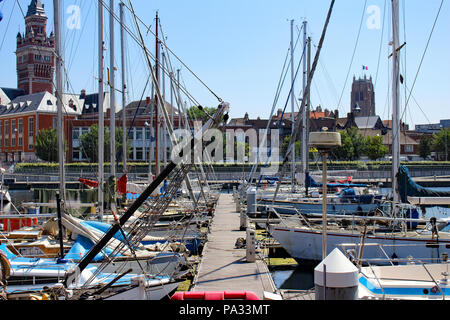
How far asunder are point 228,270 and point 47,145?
82907 millimetres

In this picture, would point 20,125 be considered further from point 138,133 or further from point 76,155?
point 138,133

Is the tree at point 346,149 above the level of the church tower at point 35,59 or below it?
below

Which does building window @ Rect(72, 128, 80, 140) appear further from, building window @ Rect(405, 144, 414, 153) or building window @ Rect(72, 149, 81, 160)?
building window @ Rect(405, 144, 414, 153)

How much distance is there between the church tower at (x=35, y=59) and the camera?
493 feet

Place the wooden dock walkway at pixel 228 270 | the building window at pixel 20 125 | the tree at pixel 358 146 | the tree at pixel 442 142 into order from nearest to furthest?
1. the wooden dock walkway at pixel 228 270
2. the tree at pixel 358 146
3. the tree at pixel 442 142
4. the building window at pixel 20 125

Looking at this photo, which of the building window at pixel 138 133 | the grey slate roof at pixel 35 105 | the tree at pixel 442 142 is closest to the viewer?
the building window at pixel 138 133

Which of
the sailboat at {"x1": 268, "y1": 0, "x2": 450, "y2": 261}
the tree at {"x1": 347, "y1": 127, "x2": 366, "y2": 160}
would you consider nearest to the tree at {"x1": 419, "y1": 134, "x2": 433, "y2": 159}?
the tree at {"x1": 347, "y1": 127, "x2": 366, "y2": 160}

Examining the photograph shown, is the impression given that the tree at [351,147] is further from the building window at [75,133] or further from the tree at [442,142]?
the building window at [75,133]

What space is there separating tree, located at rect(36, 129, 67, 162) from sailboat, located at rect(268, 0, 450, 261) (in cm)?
7704

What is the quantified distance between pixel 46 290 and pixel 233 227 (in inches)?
612

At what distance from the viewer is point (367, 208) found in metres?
32.7

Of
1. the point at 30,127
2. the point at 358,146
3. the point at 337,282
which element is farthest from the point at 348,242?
the point at 30,127

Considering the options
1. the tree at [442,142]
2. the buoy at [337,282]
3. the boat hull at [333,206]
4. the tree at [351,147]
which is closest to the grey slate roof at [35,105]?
the tree at [351,147]

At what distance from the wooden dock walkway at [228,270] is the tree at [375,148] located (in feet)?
280
